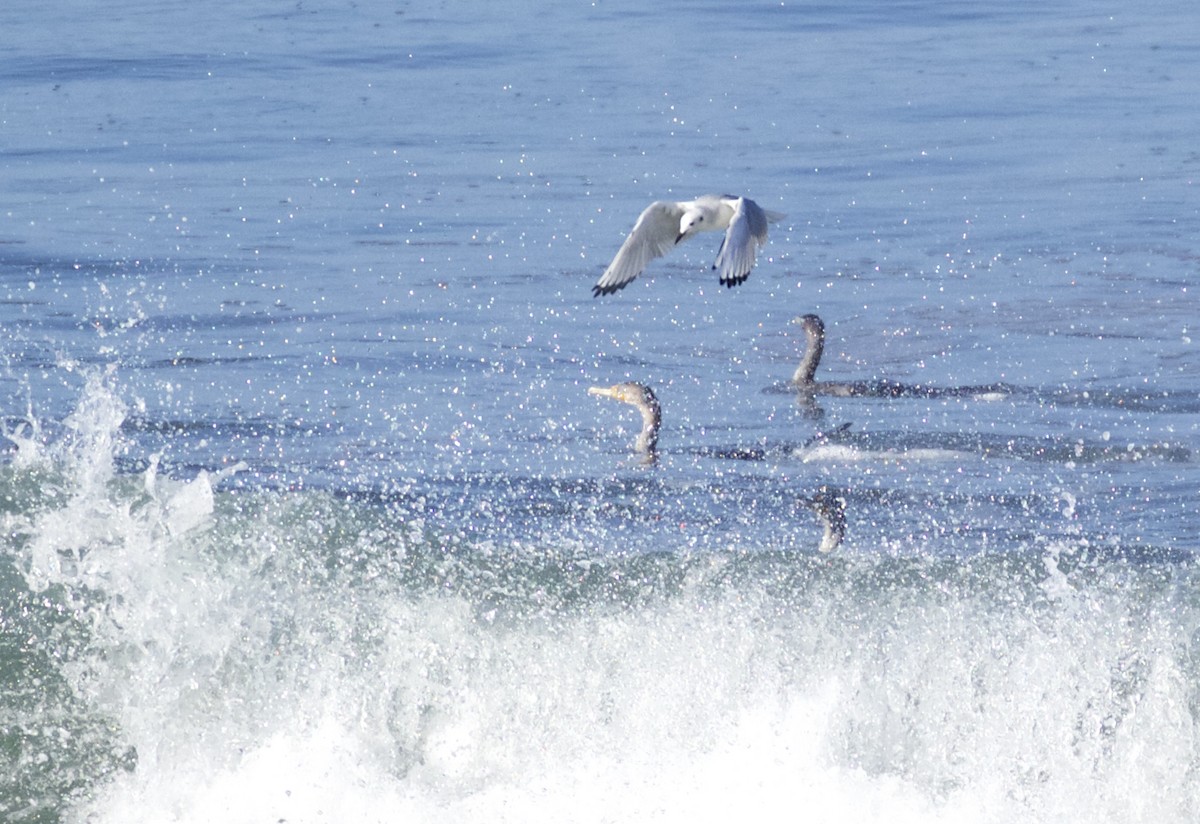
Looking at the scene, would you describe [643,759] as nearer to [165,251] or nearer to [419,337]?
[419,337]

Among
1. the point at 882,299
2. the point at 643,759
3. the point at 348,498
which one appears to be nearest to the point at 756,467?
the point at 348,498

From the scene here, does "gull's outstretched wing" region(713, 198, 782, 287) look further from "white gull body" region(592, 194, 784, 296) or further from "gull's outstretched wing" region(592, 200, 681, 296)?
"gull's outstretched wing" region(592, 200, 681, 296)

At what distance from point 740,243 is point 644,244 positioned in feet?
Answer: 2.13

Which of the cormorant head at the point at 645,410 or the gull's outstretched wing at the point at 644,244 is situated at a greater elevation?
the gull's outstretched wing at the point at 644,244

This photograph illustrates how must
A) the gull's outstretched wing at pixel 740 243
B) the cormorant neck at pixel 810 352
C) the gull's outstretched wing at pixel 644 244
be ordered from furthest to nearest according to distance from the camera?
the cormorant neck at pixel 810 352 < the gull's outstretched wing at pixel 644 244 < the gull's outstretched wing at pixel 740 243

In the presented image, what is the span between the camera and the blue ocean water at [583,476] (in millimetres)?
7547

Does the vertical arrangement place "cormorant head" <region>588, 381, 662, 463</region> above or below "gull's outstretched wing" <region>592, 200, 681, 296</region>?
below

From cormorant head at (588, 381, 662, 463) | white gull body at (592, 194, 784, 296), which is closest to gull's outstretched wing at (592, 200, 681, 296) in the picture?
white gull body at (592, 194, 784, 296)

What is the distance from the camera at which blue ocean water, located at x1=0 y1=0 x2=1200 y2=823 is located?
7.55 metres

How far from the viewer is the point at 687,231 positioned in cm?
1054

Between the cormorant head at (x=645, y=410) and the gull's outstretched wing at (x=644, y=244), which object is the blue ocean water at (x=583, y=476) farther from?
the gull's outstretched wing at (x=644, y=244)

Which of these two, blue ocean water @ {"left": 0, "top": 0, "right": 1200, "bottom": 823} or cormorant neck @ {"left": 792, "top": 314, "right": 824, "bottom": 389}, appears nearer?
blue ocean water @ {"left": 0, "top": 0, "right": 1200, "bottom": 823}

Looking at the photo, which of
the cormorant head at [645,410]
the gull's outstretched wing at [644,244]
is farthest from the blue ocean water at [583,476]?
the gull's outstretched wing at [644,244]

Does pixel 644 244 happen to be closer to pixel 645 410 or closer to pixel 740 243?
pixel 740 243
